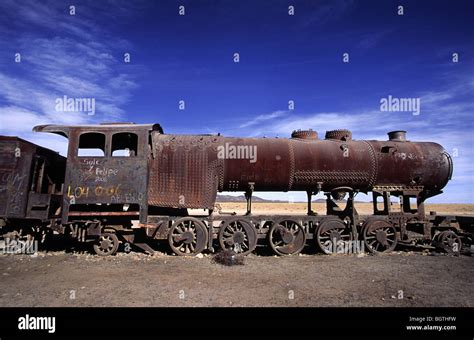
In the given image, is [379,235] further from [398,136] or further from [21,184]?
[21,184]

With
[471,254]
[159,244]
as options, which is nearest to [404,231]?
[471,254]

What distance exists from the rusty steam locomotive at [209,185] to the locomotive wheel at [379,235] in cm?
3

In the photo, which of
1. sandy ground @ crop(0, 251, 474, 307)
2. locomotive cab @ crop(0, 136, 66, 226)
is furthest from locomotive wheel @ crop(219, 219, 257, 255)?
locomotive cab @ crop(0, 136, 66, 226)

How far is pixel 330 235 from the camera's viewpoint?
9.54m

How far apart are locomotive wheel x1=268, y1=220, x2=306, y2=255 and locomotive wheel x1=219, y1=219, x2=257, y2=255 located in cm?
63

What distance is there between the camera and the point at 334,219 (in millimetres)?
9570

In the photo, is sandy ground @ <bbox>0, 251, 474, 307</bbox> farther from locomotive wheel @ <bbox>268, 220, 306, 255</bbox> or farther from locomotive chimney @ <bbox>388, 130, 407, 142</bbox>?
locomotive chimney @ <bbox>388, 130, 407, 142</bbox>

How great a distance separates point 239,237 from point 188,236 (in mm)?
1655

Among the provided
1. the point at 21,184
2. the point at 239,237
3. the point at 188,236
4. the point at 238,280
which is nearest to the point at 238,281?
the point at 238,280

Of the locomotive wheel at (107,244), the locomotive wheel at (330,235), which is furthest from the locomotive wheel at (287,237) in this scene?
the locomotive wheel at (107,244)

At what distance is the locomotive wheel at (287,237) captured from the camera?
9258mm

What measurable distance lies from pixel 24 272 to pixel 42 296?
2452 millimetres

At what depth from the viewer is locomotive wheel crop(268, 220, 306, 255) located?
9.26 m
